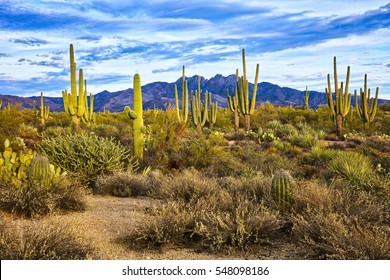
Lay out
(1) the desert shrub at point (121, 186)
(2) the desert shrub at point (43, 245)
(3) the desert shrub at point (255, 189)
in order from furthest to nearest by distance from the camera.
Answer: (1) the desert shrub at point (121, 186) → (3) the desert shrub at point (255, 189) → (2) the desert shrub at point (43, 245)

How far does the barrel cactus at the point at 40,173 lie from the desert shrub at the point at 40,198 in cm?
10

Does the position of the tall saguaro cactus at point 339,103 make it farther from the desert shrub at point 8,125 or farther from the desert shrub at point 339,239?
the desert shrub at point 339,239

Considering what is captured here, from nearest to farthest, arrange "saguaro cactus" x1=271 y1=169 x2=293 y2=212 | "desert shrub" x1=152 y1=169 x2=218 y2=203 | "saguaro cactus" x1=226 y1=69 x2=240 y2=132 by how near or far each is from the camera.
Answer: "saguaro cactus" x1=271 y1=169 x2=293 y2=212
"desert shrub" x1=152 y1=169 x2=218 y2=203
"saguaro cactus" x1=226 y1=69 x2=240 y2=132

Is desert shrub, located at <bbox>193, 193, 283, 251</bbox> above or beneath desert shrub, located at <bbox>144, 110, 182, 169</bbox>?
beneath

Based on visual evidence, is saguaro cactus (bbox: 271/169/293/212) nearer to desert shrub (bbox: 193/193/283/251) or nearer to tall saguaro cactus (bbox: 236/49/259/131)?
desert shrub (bbox: 193/193/283/251)

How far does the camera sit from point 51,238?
211 inches

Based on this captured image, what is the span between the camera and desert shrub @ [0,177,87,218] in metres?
7.21

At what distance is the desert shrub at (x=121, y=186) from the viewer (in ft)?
31.8

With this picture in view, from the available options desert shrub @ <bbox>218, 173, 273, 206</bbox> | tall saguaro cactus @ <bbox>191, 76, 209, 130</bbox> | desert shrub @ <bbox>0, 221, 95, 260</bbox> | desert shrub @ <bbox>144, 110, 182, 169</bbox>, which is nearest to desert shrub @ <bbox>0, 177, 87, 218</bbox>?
desert shrub @ <bbox>0, 221, 95, 260</bbox>

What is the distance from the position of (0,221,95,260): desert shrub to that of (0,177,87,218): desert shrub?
146 centimetres

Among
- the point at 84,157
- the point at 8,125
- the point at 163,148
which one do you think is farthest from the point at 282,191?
the point at 8,125

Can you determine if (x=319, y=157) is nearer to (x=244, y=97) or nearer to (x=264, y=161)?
(x=264, y=161)

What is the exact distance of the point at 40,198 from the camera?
7.38 m

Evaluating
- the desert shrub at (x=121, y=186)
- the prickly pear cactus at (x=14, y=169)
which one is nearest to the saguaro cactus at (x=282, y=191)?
the desert shrub at (x=121, y=186)
